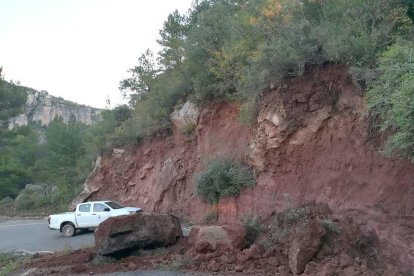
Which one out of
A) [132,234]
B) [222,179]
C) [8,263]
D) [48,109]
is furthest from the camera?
[48,109]

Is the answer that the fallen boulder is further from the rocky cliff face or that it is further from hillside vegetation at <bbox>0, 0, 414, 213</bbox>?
the rocky cliff face

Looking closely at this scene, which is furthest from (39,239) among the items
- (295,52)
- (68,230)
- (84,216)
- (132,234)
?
(295,52)

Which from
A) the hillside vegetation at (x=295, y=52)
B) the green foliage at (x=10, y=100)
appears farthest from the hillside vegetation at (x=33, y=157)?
the hillside vegetation at (x=295, y=52)

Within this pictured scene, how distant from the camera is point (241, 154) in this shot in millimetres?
18547

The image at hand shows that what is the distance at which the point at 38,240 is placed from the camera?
22.9 m

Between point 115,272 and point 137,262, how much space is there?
2.61 feet

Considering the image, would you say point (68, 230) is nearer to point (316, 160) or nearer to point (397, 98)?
point (316, 160)

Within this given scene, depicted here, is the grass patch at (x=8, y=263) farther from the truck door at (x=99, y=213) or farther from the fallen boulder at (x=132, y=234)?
the truck door at (x=99, y=213)

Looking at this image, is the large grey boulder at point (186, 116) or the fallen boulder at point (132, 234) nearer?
the fallen boulder at point (132, 234)

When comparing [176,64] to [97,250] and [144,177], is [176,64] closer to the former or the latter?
[144,177]

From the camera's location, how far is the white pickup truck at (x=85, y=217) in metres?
22.8

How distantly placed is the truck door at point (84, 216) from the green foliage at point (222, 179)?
6761mm

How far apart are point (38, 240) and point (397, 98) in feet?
58.6

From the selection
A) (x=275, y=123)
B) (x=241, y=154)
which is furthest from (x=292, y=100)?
(x=241, y=154)
